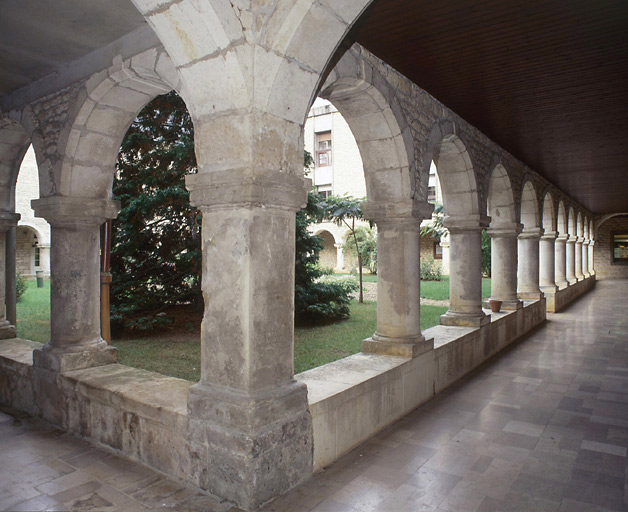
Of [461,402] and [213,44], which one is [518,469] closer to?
[461,402]

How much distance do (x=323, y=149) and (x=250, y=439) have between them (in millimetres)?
24228

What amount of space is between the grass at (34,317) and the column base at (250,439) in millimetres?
5554

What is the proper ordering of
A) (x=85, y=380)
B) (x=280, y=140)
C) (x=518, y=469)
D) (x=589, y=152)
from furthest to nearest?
(x=589, y=152) < (x=85, y=380) < (x=518, y=469) < (x=280, y=140)

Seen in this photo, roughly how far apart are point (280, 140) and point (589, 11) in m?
2.45

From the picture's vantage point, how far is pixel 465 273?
612cm

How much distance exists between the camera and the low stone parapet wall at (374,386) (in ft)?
10.1

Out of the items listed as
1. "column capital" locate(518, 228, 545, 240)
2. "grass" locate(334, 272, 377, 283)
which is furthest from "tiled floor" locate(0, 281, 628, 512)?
"grass" locate(334, 272, 377, 283)

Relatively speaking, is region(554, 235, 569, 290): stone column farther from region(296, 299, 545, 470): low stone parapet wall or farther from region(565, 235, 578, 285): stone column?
region(296, 299, 545, 470): low stone parapet wall

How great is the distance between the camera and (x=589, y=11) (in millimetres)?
3248

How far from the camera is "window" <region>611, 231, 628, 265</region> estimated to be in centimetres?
2288

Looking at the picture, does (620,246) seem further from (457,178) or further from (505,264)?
(457,178)

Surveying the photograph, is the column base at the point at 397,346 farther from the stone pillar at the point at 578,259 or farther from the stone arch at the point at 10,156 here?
the stone pillar at the point at 578,259

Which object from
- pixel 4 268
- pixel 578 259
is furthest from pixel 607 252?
pixel 4 268

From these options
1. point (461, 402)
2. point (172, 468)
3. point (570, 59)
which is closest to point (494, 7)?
point (570, 59)
